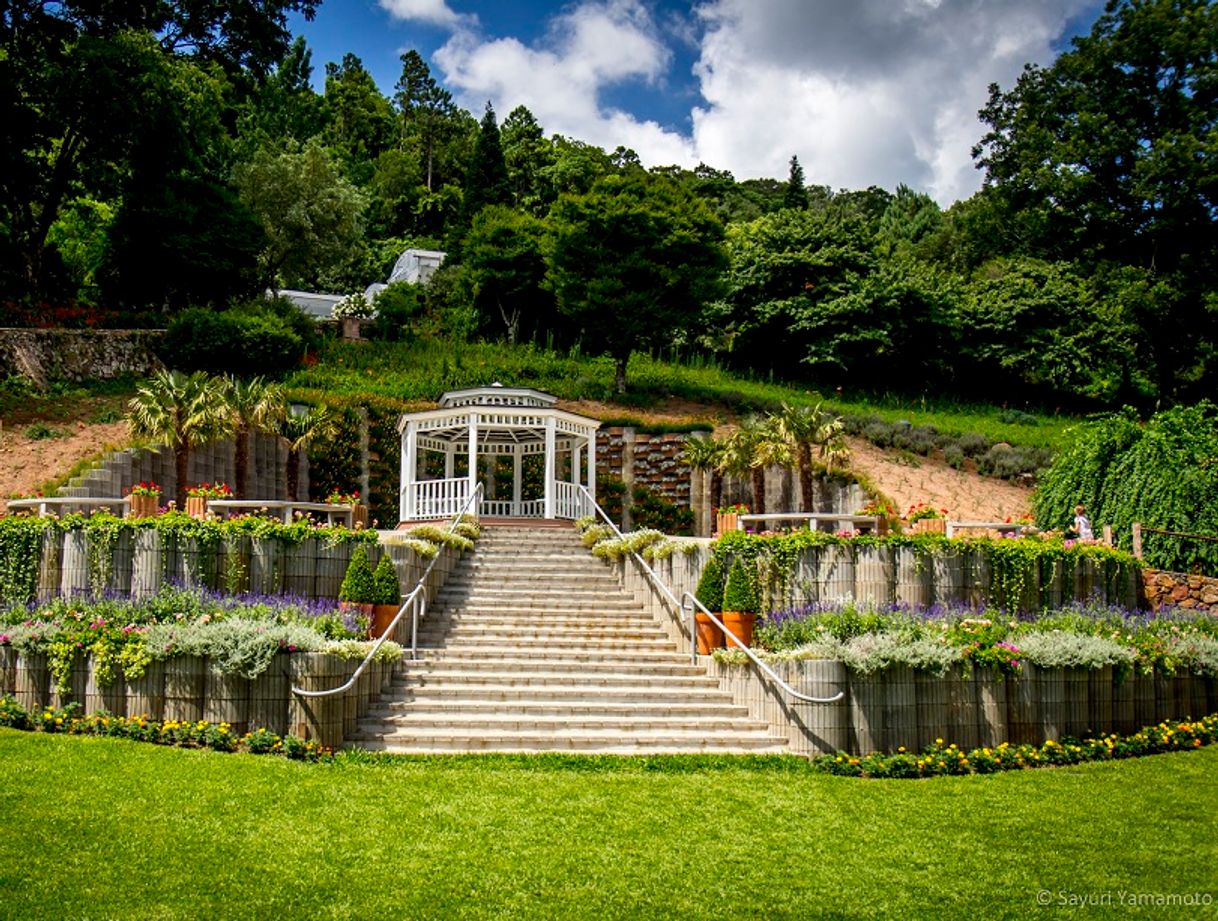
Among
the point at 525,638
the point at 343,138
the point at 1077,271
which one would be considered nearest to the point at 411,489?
the point at 525,638

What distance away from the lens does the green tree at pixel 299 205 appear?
37031mm

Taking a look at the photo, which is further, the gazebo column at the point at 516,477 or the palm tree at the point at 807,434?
the gazebo column at the point at 516,477

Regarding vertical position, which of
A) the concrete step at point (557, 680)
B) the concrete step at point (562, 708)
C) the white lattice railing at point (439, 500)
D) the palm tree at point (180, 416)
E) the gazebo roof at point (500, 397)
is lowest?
the concrete step at point (562, 708)

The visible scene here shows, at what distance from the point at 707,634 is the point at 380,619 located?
377cm

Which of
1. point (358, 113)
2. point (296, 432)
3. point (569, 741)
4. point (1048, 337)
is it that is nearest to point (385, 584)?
point (569, 741)

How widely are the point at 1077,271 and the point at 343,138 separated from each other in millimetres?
39610

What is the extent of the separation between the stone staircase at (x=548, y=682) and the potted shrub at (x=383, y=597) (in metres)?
0.58

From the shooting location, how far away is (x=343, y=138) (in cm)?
5994

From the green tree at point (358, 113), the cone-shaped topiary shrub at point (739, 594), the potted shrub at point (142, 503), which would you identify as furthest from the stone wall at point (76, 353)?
the green tree at point (358, 113)

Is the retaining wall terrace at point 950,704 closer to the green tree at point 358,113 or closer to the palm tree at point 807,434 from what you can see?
the palm tree at point 807,434

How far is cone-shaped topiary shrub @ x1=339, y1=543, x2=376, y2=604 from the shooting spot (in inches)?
490

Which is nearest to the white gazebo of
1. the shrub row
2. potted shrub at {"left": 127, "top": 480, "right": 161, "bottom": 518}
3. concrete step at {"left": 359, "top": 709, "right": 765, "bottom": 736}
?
potted shrub at {"left": 127, "top": 480, "right": 161, "bottom": 518}

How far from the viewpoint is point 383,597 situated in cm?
1249

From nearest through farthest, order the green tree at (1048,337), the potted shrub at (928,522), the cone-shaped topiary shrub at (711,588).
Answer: the cone-shaped topiary shrub at (711,588)
the potted shrub at (928,522)
the green tree at (1048,337)
